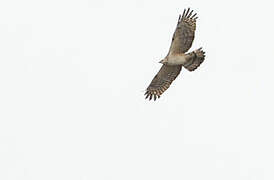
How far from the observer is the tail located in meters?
22.9

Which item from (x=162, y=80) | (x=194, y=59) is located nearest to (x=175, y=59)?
(x=194, y=59)

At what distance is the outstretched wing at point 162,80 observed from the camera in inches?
980

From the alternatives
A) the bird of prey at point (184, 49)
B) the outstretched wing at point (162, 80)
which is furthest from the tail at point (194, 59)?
the outstretched wing at point (162, 80)

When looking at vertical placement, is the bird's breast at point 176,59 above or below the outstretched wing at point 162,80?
above

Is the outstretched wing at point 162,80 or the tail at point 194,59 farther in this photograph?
the outstretched wing at point 162,80

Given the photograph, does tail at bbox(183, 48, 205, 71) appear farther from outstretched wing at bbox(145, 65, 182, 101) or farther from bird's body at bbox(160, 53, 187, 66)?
outstretched wing at bbox(145, 65, 182, 101)

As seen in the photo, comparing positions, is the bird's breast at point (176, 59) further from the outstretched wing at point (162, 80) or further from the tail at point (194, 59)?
the outstretched wing at point (162, 80)

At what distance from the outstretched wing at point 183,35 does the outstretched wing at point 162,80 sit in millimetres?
1062

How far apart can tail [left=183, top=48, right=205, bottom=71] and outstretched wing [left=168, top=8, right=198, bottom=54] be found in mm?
477

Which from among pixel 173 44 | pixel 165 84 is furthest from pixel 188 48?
pixel 165 84

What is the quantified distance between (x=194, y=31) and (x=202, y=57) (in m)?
1.26

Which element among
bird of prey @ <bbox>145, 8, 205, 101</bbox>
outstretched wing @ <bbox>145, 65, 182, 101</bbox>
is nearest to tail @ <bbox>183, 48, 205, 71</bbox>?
bird of prey @ <bbox>145, 8, 205, 101</bbox>

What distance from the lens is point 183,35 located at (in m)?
23.7

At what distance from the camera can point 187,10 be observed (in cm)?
2406
